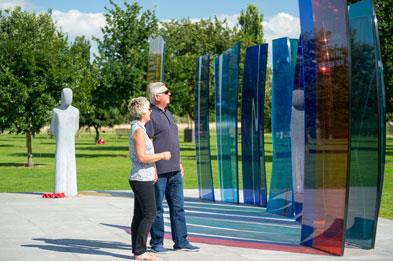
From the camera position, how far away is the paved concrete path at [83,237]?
25.5ft

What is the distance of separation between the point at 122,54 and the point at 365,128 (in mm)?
27621

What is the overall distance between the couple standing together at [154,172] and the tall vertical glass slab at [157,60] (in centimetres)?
421

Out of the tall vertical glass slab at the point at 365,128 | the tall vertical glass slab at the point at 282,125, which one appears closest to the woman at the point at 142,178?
the tall vertical glass slab at the point at 365,128

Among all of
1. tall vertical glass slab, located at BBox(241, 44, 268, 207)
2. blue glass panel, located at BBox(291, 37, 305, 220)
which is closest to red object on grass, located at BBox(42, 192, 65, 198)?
tall vertical glass slab, located at BBox(241, 44, 268, 207)

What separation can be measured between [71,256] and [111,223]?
112 inches

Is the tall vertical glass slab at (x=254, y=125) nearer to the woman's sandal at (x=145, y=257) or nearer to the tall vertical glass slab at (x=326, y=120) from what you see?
the tall vertical glass slab at (x=326, y=120)

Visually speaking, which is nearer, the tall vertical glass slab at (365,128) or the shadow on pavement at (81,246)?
the shadow on pavement at (81,246)

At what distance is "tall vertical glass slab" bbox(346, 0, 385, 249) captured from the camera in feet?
27.0

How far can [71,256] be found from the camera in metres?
7.73

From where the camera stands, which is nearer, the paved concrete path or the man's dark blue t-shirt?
the paved concrete path

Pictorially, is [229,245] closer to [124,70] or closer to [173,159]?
[173,159]

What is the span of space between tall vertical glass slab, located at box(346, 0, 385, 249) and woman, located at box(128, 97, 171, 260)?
2.51 metres

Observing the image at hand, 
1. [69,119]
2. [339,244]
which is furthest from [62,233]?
[69,119]

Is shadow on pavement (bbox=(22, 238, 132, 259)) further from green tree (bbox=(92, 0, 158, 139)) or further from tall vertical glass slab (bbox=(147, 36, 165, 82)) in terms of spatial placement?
green tree (bbox=(92, 0, 158, 139))
